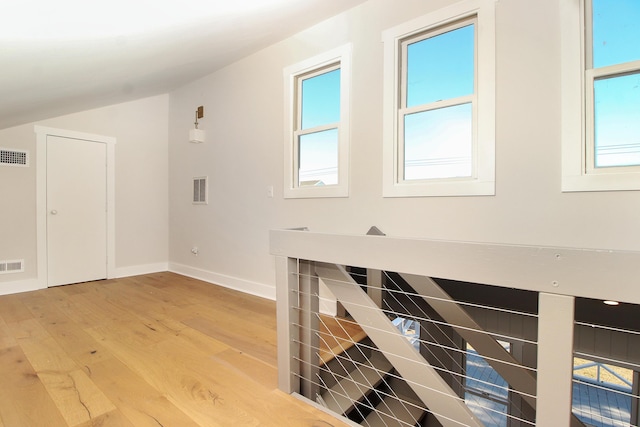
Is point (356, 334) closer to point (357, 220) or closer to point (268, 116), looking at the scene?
point (357, 220)

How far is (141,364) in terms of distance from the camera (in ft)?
5.69

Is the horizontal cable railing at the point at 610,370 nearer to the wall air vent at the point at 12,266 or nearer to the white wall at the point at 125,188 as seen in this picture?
the white wall at the point at 125,188

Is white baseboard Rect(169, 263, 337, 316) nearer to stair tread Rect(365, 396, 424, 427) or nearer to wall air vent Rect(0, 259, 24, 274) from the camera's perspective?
stair tread Rect(365, 396, 424, 427)

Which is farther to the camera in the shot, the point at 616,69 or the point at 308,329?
Answer: the point at 616,69

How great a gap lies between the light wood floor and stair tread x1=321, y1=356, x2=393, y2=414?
397 millimetres

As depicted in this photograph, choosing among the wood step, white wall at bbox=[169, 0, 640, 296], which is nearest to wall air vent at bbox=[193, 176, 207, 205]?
white wall at bbox=[169, 0, 640, 296]

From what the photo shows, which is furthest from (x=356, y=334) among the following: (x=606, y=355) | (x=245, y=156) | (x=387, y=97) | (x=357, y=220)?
(x=245, y=156)

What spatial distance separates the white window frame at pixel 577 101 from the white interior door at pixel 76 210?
464 cm

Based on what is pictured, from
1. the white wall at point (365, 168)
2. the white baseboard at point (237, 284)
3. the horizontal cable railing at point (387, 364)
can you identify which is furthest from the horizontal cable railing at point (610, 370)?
the white baseboard at point (237, 284)

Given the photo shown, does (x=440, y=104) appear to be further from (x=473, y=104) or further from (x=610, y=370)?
(x=610, y=370)

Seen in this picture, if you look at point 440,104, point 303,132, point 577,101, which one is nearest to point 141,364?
point 303,132

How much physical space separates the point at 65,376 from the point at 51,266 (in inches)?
97.1

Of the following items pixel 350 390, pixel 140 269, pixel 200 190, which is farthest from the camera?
pixel 140 269

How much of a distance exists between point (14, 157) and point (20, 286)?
1377 millimetres
